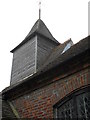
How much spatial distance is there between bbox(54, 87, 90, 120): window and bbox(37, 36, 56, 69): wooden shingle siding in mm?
5449

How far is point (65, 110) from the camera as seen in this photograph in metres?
5.41

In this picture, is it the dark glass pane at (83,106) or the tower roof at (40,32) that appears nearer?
the dark glass pane at (83,106)

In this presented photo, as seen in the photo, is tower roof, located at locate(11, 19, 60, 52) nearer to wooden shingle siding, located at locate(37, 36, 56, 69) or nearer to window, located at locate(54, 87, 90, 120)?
wooden shingle siding, located at locate(37, 36, 56, 69)

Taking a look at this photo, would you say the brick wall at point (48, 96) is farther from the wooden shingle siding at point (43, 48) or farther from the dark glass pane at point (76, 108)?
the wooden shingle siding at point (43, 48)

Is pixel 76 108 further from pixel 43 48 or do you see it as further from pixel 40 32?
pixel 40 32

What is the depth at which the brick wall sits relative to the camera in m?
5.20

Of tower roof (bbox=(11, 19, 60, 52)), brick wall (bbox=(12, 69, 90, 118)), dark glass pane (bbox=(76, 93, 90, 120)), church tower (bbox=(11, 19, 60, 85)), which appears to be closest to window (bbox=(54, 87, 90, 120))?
dark glass pane (bbox=(76, 93, 90, 120))

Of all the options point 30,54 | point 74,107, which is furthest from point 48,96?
point 30,54

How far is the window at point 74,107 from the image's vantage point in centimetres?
491

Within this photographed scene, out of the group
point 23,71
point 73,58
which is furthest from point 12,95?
point 23,71

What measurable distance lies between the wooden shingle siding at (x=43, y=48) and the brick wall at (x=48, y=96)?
449 centimetres

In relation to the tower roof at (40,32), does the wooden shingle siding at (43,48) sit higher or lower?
lower

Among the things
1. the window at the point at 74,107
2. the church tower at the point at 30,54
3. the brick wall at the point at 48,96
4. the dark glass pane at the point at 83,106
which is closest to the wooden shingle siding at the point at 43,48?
the church tower at the point at 30,54

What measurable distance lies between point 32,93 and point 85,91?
6.84 ft
